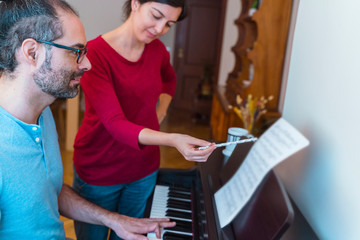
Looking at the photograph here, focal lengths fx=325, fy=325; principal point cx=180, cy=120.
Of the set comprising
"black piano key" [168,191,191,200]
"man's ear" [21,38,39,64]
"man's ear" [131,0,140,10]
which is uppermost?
"man's ear" [131,0,140,10]

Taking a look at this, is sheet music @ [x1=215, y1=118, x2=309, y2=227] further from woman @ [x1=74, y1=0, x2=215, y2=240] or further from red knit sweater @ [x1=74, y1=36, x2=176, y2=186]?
red knit sweater @ [x1=74, y1=36, x2=176, y2=186]

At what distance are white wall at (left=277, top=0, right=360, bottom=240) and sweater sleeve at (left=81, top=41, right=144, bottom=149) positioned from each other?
1.92 feet

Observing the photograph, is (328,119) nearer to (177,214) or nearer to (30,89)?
(177,214)

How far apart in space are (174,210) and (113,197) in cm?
32

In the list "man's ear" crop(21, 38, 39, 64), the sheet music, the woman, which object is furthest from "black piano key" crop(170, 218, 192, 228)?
"man's ear" crop(21, 38, 39, 64)

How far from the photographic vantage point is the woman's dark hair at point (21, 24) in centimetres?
81

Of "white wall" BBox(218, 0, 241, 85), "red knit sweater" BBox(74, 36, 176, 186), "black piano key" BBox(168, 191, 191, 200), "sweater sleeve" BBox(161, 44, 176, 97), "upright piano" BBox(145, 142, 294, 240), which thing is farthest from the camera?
"white wall" BBox(218, 0, 241, 85)

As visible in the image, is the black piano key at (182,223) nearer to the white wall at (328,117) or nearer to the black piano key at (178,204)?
the black piano key at (178,204)

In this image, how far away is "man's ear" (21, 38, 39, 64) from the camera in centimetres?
80

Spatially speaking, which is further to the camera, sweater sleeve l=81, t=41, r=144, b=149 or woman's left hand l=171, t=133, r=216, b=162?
sweater sleeve l=81, t=41, r=144, b=149

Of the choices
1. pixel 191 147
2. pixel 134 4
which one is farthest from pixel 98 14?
pixel 191 147

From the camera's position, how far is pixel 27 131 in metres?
0.86

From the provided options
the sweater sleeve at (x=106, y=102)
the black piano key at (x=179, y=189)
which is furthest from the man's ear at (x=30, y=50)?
the black piano key at (x=179, y=189)

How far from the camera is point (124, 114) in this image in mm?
1228
